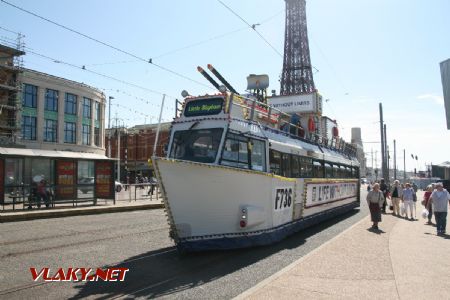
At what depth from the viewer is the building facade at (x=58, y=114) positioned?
49406mm

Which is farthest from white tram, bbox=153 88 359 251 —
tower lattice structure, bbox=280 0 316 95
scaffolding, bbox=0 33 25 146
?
tower lattice structure, bbox=280 0 316 95

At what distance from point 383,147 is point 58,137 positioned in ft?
134

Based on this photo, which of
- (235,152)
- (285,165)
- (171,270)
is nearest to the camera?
(171,270)

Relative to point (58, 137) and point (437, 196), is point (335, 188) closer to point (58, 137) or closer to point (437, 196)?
point (437, 196)

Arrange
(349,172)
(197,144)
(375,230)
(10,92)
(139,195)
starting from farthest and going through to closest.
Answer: (10,92) < (139,195) < (349,172) < (375,230) < (197,144)

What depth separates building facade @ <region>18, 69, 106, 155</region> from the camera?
49.4 meters

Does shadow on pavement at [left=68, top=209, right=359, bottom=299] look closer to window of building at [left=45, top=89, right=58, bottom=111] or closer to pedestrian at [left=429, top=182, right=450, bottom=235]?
pedestrian at [left=429, top=182, right=450, bottom=235]

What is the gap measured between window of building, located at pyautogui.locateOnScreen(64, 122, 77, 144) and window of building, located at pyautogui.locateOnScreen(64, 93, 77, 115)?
1.65 metres

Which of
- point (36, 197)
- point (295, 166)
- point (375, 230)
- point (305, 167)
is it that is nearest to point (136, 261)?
point (295, 166)

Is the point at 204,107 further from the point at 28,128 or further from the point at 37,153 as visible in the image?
the point at 28,128

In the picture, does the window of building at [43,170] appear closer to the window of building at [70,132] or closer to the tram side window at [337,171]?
the tram side window at [337,171]

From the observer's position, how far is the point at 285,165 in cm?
1109

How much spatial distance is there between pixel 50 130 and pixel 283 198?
1897 inches

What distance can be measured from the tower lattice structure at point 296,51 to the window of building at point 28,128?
68.4m
